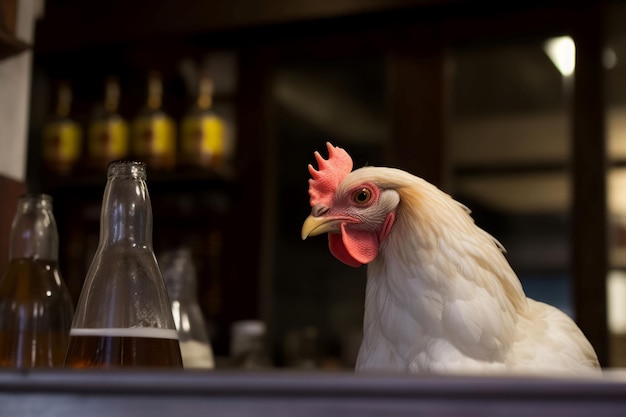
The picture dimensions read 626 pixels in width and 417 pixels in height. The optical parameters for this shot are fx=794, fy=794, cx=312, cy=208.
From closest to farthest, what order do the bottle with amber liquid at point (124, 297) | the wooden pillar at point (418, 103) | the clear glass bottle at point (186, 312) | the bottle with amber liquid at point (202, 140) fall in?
the bottle with amber liquid at point (124, 297), the clear glass bottle at point (186, 312), the wooden pillar at point (418, 103), the bottle with amber liquid at point (202, 140)

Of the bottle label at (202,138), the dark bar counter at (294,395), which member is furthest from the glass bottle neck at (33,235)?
the bottle label at (202,138)

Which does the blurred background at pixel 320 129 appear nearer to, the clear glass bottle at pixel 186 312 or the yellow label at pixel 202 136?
the yellow label at pixel 202 136

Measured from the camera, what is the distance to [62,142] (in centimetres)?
307

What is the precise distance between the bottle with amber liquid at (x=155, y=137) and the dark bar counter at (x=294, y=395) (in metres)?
2.64

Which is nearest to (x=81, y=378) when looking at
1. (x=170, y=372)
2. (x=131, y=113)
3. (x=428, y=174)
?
A: (x=170, y=372)

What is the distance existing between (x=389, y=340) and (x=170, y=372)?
1.32ft

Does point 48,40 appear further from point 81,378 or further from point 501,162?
point 81,378

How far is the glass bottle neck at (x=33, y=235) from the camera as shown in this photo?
0.75m

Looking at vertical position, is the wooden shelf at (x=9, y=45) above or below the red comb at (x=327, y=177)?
above

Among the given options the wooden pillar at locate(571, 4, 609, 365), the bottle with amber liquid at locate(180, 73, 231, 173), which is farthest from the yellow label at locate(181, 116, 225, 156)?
the wooden pillar at locate(571, 4, 609, 365)

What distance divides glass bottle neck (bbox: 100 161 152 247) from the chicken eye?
0.24m

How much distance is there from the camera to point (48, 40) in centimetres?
306

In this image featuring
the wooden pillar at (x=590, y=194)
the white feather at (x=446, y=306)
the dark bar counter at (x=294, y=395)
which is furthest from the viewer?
the wooden pillar at (x=590, y=194)

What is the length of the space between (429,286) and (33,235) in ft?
1.23
